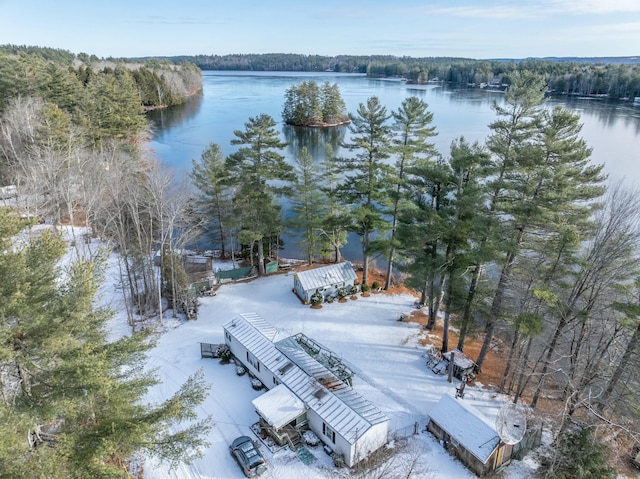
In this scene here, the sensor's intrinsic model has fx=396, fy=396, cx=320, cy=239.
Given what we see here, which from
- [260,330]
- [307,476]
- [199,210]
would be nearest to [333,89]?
[199,210]

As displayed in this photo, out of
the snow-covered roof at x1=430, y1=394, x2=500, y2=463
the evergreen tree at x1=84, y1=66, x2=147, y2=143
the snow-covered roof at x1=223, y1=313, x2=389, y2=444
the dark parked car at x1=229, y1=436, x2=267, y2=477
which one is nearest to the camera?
the dark parked car at x1=229, y1=436, x2=267, y2=477

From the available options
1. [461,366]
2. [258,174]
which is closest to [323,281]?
[258,174]

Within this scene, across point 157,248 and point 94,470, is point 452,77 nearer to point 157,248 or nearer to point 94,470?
point 157,248

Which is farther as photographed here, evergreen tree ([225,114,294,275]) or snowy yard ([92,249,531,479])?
evergreen tree ([225,114,294,275])

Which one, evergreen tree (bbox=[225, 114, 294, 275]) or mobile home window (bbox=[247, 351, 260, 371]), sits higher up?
evergreen tree (bbox=[225, 114, 294, 275])

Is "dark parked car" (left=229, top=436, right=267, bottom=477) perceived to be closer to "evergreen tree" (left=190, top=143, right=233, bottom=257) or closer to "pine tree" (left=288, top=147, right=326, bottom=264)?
"pine tree" (left=288, top=147, right=326, bottom=264)

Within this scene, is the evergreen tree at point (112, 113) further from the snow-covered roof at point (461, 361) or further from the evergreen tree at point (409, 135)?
the snow-covered roof at point (461, 361)

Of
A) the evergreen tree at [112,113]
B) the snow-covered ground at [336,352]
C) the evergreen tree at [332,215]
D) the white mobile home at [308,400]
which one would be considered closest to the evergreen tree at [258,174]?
the evergreen tree at [332,215]

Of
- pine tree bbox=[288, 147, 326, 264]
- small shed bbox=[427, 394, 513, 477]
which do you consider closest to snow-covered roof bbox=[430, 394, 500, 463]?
small shed bbox=[427, 394, 513, 477]

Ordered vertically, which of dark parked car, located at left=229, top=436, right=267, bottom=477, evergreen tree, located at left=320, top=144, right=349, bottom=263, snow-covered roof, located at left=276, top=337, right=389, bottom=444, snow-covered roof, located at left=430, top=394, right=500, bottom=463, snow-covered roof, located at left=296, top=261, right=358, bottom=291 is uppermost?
evergreen tree, located at left=320, top=144, right=349, bottom=263
